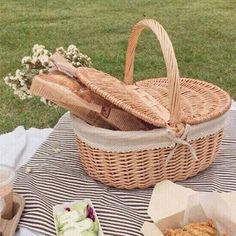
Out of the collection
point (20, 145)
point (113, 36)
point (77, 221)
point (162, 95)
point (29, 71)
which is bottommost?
point (113, 36)

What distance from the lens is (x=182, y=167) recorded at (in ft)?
5.59

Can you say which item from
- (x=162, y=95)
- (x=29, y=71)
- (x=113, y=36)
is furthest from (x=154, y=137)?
(x=113, y=36)

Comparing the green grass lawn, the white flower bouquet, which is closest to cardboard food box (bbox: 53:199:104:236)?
the white flower bouquet

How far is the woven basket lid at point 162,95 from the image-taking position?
1.58 metres

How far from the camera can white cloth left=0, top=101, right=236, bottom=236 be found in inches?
78.9

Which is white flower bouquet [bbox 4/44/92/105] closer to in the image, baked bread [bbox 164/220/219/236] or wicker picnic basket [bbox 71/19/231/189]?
wicker picnic basket [bbox 71/19/231/189]

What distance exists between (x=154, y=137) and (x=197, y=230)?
1.10 feet

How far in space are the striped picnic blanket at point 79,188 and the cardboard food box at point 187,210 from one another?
3.5 inches

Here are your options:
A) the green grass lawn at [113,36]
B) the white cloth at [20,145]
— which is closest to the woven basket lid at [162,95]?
the white cloth at [20,145]

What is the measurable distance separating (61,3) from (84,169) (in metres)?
4.13

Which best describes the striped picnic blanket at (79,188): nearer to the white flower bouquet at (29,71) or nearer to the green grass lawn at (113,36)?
the white flower bouquet at (29,71)

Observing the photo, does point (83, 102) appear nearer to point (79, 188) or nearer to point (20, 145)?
point (79, 188)

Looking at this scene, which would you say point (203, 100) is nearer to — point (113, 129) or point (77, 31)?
point (113, 129)

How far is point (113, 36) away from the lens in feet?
15.0
